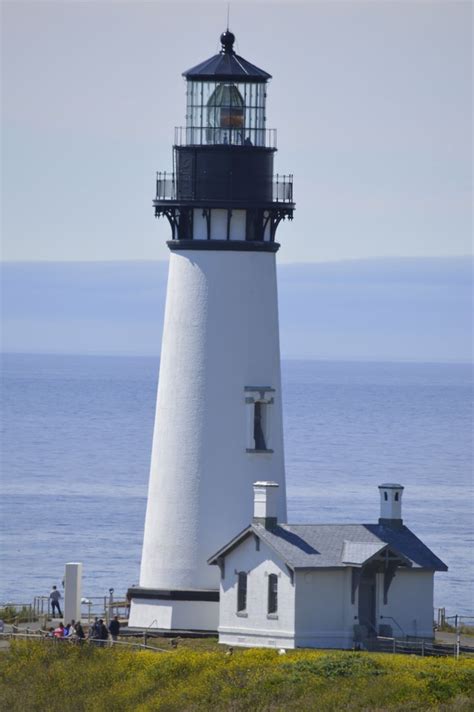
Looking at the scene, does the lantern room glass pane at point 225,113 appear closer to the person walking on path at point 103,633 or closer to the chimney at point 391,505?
the chimney at point 391,505

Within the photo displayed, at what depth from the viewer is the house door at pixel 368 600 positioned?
39469 mm

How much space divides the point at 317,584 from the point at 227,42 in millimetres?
10208

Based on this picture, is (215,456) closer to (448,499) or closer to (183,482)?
(183,482)

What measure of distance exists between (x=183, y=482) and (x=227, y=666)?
5.03 meters

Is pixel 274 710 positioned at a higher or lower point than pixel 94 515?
lower

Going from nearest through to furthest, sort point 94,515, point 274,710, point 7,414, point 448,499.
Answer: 1. point 274,710
2. point 94,515
3. point 448,499
4. point 7,414

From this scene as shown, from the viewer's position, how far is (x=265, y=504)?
39.5 m

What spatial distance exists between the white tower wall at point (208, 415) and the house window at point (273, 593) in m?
1.98

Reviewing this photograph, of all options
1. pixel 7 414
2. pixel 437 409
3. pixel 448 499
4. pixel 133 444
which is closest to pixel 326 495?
pixel 448 499

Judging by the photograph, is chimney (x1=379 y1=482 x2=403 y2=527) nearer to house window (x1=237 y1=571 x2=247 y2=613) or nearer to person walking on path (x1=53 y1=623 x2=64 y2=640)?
house window (x1=237 y1=571 x2=247 y2=613)

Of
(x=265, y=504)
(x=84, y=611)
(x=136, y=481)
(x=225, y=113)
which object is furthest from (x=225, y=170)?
(x=136, y=481)

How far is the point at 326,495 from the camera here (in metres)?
79.1

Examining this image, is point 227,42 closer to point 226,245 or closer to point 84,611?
point 226,245

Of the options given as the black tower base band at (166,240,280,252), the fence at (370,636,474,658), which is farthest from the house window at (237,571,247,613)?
the black tower base band at (166,240,280,252)
